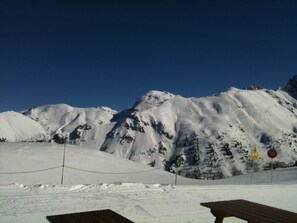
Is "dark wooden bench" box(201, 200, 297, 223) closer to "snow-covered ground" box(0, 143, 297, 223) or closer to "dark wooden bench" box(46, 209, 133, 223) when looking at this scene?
"dark wooden bench" box(46, 209, 133, 223)

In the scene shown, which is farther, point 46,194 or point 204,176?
point 204,176

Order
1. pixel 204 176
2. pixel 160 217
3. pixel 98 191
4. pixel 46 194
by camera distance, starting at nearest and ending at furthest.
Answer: pixel 160 217 < pixel 46 194 < pixel 98 191 < pixel 204 176

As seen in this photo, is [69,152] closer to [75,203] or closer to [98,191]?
[98,191]

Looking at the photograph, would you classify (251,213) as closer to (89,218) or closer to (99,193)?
(89,218)

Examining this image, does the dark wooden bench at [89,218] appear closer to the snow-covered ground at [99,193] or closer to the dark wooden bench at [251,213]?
the dark wooden bench at [251,213]

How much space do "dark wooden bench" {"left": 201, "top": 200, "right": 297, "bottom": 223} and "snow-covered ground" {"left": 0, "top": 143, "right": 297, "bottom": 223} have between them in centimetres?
225

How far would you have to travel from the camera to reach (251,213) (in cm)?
638

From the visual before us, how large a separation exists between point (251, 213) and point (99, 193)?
7.22 meters

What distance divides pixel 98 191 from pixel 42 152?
13.4 meters

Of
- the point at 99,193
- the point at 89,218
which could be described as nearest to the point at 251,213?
the point at 89,218

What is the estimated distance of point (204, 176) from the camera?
7657 inches

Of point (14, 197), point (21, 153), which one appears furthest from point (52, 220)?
point (21, 153)

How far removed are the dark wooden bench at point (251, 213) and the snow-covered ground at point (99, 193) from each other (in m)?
2.25

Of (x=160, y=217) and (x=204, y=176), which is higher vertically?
(x=160, y=217)
